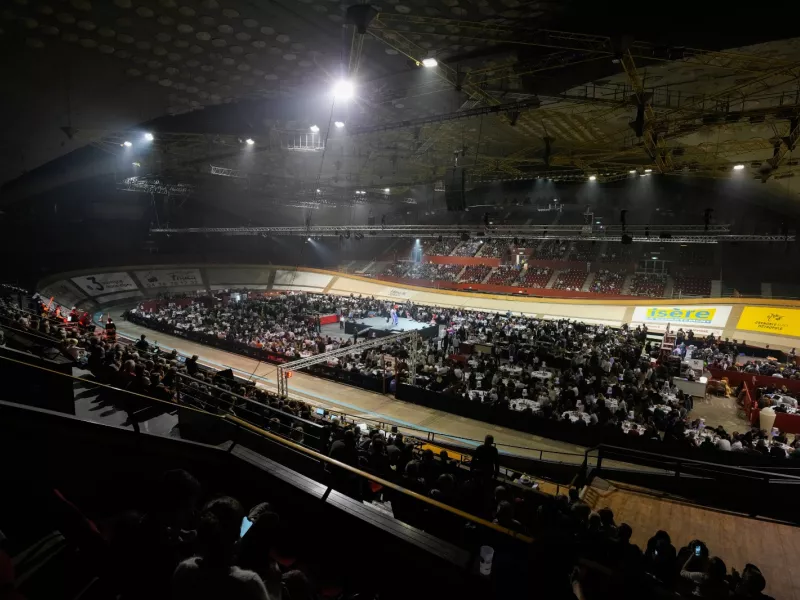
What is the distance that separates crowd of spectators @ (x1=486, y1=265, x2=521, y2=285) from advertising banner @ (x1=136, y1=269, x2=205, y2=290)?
26.8 meters

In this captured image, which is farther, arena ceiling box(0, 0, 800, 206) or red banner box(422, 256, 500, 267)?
red banner box(422, 256, 500, 267)

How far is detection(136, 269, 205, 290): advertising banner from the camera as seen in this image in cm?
3484

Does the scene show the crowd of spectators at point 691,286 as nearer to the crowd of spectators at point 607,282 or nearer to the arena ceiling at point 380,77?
the crowd of spectators at point 607,282

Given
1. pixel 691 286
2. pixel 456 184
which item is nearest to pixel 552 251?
pixel 691 286

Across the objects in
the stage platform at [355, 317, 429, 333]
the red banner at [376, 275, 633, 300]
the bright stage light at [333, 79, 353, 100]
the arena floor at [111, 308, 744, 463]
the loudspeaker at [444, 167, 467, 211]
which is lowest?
the arena floor at [111, 308, 744, 463]

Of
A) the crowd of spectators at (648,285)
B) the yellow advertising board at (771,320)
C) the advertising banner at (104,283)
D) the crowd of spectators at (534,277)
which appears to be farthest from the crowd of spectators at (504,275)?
the advertising banner at (104,283)

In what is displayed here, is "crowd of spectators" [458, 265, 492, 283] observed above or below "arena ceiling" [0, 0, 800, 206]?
below

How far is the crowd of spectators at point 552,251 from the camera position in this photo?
3794 cm

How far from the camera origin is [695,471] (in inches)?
326

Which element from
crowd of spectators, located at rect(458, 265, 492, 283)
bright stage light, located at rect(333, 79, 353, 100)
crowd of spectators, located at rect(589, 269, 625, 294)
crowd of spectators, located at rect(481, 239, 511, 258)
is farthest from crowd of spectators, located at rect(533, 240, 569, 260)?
Answer: bright stage light, located at rect(333, 79, 353, 100)

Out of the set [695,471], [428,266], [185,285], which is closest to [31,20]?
[695,471]

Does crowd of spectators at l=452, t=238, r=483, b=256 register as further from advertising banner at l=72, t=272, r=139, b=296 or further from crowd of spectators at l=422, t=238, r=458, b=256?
advertising banner at l=72, t=272, r=139, b=296

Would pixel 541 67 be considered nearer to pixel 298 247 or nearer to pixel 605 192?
pixel 605 192

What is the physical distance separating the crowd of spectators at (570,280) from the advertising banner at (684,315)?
733 cm
